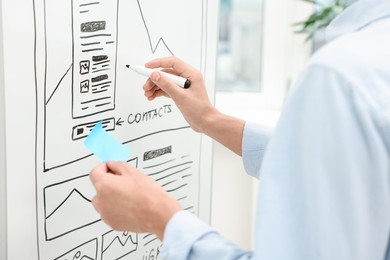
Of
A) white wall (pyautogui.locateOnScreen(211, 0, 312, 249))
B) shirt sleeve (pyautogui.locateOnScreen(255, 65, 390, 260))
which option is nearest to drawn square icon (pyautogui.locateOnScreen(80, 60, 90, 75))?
shirt sleeve (pyautogui.locateOnScreen(255, 65, 390, 260))

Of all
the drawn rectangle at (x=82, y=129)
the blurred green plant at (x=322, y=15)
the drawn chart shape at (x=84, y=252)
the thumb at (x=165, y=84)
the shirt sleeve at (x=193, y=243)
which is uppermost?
the blurred green plant at (x=322, y=15)

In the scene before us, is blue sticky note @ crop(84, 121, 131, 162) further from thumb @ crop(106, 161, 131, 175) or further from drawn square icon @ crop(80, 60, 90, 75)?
drawn square icon @ crop(80, 60, 90, 75)

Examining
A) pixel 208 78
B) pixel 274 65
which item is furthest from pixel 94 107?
pixel 274 65

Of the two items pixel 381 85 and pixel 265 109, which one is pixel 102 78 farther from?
pixel 265 109

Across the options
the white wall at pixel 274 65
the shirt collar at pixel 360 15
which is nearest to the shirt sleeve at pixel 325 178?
the shirt collar at pixel 360 15

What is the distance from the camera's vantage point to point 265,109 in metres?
1.94

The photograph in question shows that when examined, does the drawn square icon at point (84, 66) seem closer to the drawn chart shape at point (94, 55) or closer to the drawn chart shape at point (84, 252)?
the drawn chart shape at point (94, 55)

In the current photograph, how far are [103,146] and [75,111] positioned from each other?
0.11 metres

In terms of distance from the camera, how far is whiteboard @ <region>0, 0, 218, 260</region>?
717mm

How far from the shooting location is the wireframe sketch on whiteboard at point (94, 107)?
762 mm

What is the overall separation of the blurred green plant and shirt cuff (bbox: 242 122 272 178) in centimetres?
88

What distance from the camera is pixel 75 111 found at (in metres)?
0.81

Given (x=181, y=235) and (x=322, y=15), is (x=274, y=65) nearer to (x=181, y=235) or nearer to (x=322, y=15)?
(x=322, y=15)

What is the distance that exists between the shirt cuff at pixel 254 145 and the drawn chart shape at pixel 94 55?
0.25m
